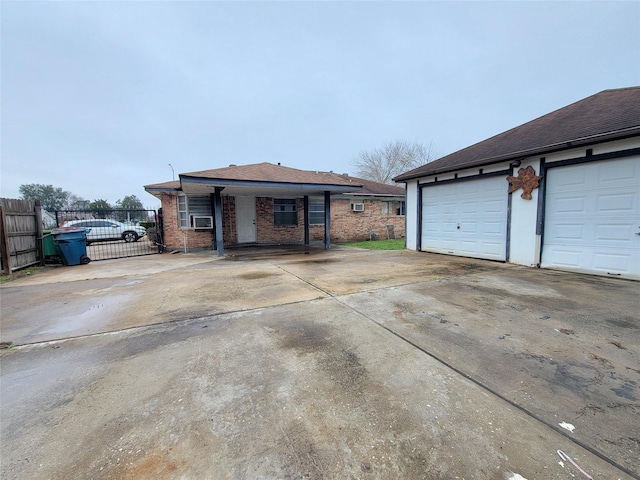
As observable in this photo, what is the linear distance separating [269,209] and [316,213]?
9.03 ft

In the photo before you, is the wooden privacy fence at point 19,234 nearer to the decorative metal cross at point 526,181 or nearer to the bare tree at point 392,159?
the decorative metal cross at point 526,181

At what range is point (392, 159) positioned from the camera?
33.5 metres

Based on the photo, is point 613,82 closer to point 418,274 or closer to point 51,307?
point 418,274

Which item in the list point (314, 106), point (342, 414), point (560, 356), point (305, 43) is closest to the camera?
point (342, 414)

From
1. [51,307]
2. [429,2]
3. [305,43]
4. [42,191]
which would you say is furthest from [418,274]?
[42,191]

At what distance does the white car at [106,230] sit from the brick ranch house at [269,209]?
24.2 ft

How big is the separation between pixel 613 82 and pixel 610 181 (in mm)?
21095

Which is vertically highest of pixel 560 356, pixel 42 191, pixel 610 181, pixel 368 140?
pixel 368 140

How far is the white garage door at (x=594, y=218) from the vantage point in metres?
5.53

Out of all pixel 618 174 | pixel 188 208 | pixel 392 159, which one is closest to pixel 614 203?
pixel 618 174

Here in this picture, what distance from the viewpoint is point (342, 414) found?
187 centimetres

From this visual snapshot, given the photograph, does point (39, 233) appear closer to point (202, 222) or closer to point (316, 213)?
point (202, 222)

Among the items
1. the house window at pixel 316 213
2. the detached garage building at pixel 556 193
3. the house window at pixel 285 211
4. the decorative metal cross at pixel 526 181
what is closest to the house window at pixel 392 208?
the house window at pixel 316 213

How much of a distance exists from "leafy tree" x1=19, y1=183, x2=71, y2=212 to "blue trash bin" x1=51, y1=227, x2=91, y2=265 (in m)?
56.2
